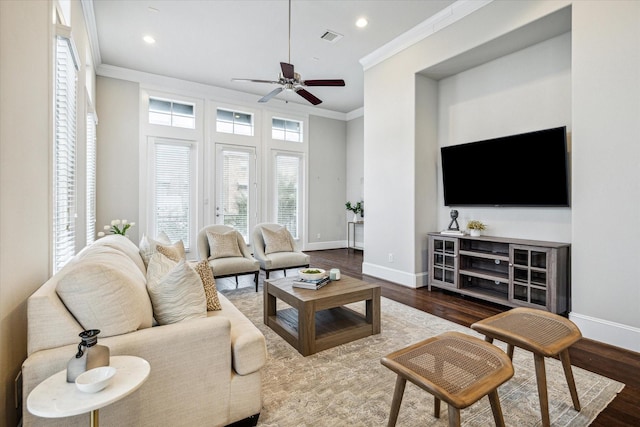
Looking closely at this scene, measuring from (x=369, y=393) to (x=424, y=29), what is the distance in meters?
4.29

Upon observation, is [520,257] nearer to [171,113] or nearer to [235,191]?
[235,191]

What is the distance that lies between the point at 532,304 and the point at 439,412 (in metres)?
2.19

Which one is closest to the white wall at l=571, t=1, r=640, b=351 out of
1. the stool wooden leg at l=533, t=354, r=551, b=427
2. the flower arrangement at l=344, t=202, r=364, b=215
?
the stool wooden leg at l=533, t=354, r=551, b=427

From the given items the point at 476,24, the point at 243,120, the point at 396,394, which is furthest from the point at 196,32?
the point at 396,394

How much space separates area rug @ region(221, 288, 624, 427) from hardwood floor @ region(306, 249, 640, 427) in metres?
0.07

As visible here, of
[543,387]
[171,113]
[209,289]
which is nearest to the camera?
[543,387]

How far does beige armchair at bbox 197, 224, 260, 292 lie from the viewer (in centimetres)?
407

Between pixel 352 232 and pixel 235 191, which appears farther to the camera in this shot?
pixel 352 232

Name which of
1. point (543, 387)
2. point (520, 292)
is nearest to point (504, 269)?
point (520, 292)

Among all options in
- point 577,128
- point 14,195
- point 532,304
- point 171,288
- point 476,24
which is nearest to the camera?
point 14,195

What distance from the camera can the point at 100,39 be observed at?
4523 millimetres

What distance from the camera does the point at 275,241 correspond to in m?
4.75

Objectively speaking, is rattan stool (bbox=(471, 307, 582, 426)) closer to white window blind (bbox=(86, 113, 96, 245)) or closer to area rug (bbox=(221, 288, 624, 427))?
area rug (bbox=(221, 288, 624, 427))

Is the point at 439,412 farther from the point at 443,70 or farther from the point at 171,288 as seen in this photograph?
the point at 443,70
